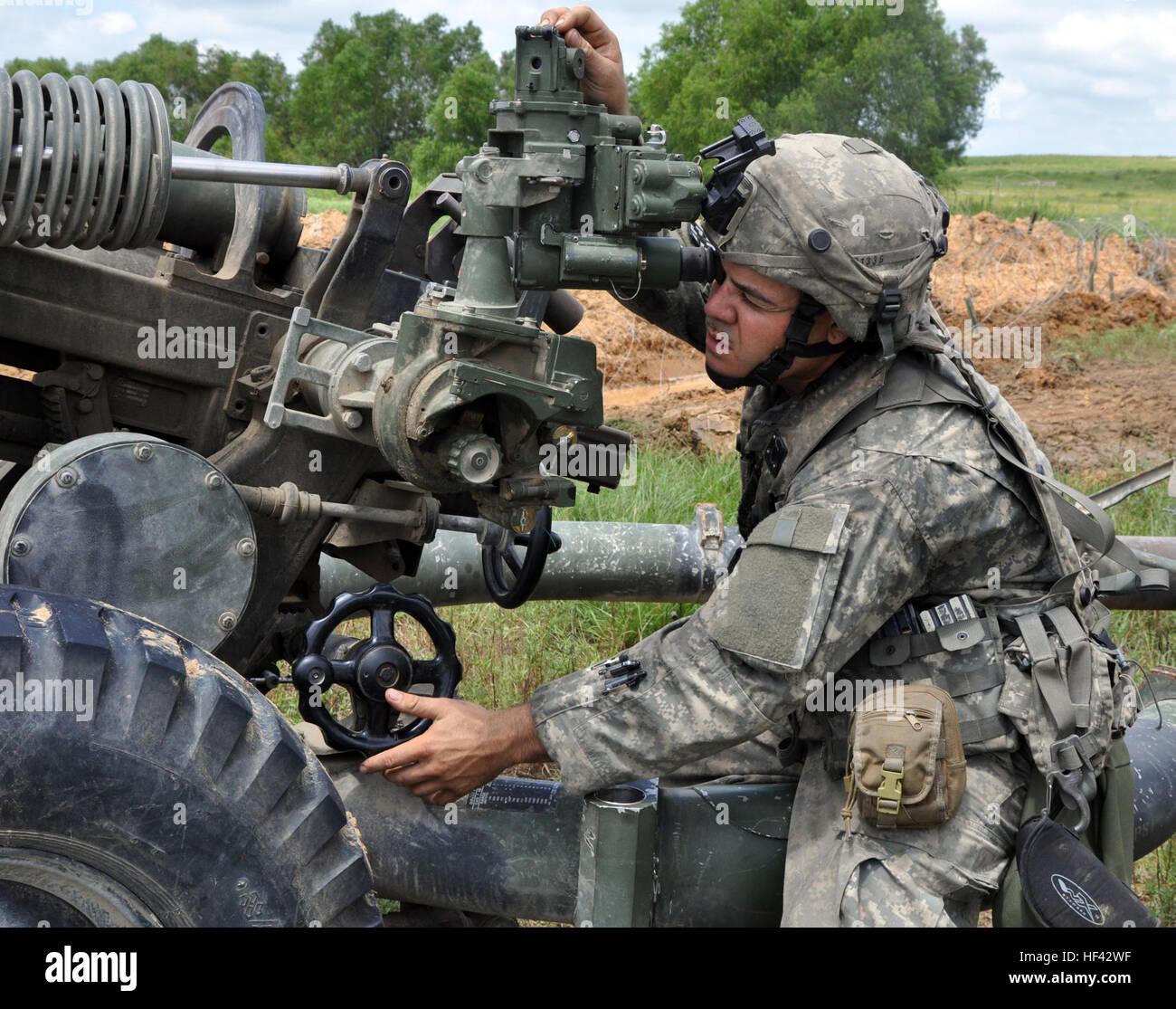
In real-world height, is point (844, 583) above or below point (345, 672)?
above

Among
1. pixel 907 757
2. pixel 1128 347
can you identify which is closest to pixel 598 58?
pixel 907 757

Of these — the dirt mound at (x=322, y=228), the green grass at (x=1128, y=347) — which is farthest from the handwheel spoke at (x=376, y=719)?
the green grass at (x=1128, y=347)

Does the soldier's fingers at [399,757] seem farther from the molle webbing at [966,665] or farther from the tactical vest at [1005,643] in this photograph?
the molle webbing at [966,665]

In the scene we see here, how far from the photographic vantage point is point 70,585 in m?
2.70

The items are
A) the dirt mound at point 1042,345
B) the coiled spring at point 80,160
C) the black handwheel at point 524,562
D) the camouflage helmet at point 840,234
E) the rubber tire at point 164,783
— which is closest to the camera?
the rubber tire at point 164,783

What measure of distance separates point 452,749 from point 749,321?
1.21 m

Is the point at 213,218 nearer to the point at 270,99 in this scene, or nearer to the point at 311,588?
the point at 311,588

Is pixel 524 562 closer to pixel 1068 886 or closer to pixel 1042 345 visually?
pixel 1068 886

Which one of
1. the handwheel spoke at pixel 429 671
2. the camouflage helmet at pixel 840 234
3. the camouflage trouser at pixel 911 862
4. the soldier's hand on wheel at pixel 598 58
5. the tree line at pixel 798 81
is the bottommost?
the camouflage trouser at pixel 911 862

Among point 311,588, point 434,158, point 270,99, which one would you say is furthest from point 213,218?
point 270,99

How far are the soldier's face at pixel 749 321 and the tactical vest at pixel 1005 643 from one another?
15 cm

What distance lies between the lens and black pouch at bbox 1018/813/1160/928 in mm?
2951

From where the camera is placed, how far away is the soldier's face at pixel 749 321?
3.20m

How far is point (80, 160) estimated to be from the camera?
256 centimetres
